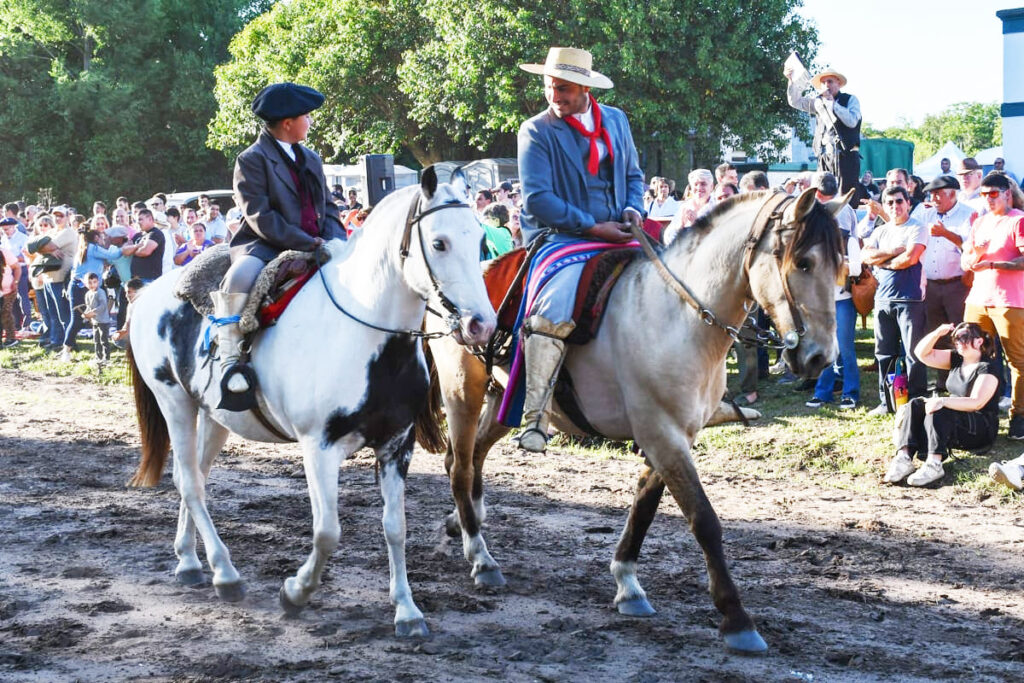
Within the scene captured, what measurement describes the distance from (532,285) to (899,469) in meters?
4.14

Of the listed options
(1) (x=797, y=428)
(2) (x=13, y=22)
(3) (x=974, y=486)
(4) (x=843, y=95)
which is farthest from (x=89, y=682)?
(2) (x=13, y=22)

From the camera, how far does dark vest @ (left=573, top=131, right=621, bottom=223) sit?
6574mm

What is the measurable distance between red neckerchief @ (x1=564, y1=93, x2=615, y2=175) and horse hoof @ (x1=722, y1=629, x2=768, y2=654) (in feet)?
8.85

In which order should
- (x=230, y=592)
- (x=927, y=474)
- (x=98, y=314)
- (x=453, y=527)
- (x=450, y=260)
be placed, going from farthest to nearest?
(x=98, y=314), (x=927, y=474), (x=453, y=527), (x=230, y=592), (x=450, y=260)

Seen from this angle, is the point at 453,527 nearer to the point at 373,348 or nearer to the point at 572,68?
the point at 373,348

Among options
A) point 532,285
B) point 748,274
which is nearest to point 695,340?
point 748,274

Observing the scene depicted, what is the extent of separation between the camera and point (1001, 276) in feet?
32.0

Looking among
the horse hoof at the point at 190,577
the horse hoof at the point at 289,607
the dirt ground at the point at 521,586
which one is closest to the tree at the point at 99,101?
the dirt ground at the point at 521,586

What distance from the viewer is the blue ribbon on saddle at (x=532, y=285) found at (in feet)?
20.5

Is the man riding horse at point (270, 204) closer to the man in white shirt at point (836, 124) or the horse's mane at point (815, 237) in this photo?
the horse's mane at point (815, 237)

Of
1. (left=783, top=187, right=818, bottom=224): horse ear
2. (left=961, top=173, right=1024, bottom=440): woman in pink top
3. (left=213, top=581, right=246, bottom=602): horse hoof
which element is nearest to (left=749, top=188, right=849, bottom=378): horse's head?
(left=783, top=187, right=818, bottom=224): horse ear

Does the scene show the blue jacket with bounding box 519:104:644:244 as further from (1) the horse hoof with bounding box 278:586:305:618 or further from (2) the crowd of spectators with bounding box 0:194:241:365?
(2) the crowd of spectators with bounding box 0:194:241:365

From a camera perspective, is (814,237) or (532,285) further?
(532,285)

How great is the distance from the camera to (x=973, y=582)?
6.57 meters
